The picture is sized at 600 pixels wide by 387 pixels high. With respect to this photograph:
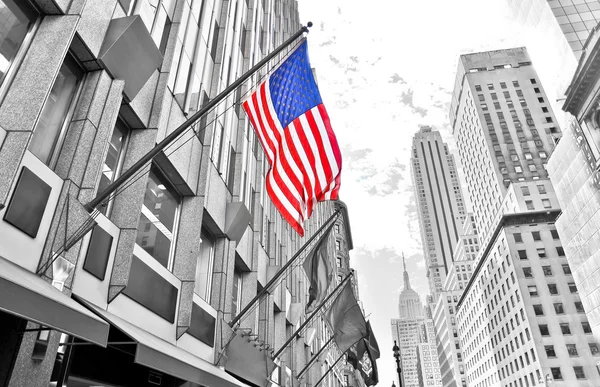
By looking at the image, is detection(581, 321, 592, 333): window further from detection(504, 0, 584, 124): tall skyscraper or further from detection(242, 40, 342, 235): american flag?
detection(242, 40, 342, 235): american flag

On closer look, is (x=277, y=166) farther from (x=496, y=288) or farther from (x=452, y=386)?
(x=452, y=386)

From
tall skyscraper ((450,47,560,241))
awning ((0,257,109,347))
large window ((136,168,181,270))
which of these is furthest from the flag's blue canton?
tall skyscraper ((450,47,560,241))

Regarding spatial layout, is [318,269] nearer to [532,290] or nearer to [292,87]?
[292,87]

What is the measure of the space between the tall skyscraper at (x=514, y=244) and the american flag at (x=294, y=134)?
Answer: 83.1m

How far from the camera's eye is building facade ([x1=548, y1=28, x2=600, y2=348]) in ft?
178

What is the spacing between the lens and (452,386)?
157625 millimetres

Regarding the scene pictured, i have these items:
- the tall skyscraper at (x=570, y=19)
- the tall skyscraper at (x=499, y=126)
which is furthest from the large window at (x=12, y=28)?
the tall skyscraper at (x=499, y=126)

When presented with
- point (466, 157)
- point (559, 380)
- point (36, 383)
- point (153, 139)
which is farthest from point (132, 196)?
point (466, 157)

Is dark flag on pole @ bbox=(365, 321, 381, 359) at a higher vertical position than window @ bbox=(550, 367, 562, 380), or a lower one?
lower

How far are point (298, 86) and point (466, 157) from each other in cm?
15508

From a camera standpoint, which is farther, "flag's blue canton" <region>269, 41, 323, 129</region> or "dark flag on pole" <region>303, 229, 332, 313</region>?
"dark flag on pole" <region>303, 229, 332, 313</region>

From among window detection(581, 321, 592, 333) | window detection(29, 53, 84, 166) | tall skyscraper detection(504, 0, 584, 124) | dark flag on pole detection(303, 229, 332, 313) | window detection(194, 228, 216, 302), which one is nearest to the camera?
window detection(29, 53, 84, 166)

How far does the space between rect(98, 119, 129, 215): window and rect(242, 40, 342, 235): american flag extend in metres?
3.07

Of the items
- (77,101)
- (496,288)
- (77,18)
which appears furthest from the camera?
(496,288)
